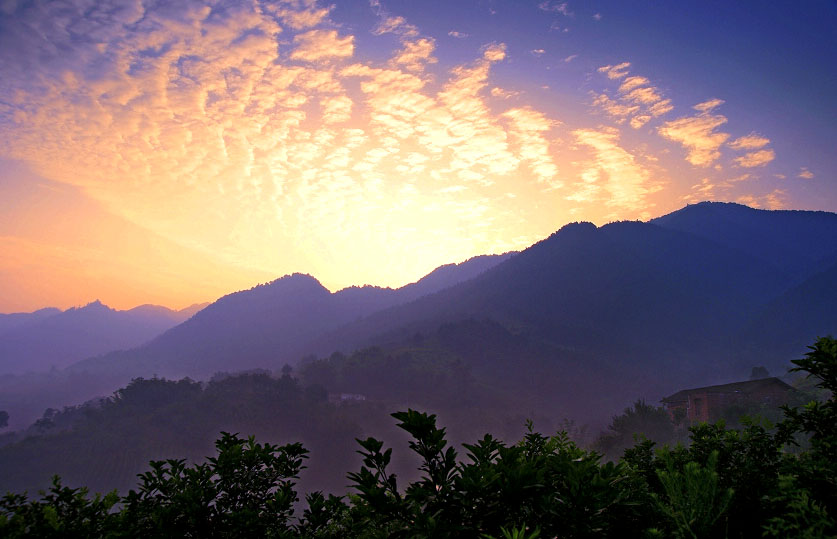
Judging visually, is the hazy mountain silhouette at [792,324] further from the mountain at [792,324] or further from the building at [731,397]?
the building at [731,397]

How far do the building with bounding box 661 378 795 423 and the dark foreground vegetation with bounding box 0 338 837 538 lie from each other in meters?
58.5

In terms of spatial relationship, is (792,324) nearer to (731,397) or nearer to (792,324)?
(792,324)

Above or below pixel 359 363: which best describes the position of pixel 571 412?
below

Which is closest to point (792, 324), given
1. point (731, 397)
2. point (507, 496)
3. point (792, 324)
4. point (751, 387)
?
point (792, 324)

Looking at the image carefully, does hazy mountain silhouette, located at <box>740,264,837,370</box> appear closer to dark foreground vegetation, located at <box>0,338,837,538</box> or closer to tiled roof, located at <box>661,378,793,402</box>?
tiled roof, located at <box>661,378,793,402</box>

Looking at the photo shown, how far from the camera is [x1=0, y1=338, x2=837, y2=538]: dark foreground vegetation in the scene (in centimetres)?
279

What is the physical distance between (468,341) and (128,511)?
161 meters

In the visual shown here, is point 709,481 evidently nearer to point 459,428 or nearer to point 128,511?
point 128,511

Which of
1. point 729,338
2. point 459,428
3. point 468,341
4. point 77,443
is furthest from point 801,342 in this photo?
point 77,443

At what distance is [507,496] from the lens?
2836 mm

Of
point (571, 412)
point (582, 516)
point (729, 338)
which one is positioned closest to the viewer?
point (582, 516)

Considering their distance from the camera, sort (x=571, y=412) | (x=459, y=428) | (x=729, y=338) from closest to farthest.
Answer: (x=459, y=428) < (x=571, y=412) < (x=729, y=338)

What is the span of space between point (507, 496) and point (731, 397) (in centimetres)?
6794

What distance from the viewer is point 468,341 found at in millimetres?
161625
